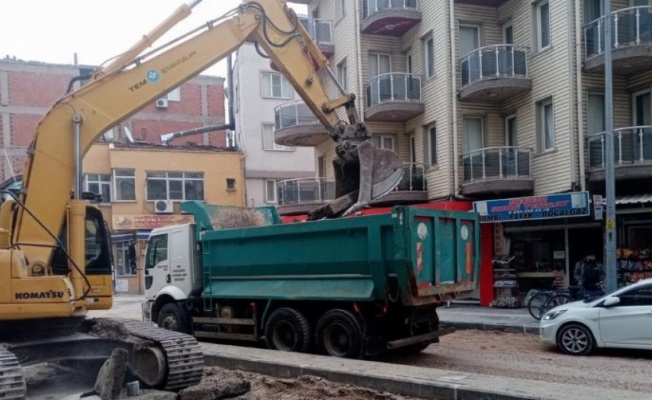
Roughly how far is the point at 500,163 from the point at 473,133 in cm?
236

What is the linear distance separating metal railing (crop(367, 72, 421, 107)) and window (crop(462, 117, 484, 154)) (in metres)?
2.28

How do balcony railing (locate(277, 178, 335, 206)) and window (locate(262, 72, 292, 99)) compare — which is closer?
balcony railing (locate(277, 178, 335, 206))

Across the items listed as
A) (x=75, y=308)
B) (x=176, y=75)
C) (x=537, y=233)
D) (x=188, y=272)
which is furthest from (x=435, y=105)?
(x=75, y=308)

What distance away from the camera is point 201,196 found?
39250mm

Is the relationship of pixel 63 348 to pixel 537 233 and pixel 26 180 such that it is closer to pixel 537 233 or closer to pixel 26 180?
pixel 26 180

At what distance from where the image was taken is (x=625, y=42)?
1838 cm

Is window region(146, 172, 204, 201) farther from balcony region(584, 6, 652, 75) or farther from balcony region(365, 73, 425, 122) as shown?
balcony region(584, 6, 652, 75)

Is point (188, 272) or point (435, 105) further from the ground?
point (435, 105)

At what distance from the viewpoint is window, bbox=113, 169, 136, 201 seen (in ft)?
121

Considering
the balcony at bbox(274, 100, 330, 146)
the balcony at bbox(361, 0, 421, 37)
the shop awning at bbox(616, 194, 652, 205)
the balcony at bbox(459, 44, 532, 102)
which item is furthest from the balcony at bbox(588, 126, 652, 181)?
the balcony at bbox(274, 100, 330, 146)

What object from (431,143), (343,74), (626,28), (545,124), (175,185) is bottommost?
(175,185)

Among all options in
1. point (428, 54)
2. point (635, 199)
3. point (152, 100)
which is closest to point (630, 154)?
point (635, 199)

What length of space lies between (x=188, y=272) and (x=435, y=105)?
12717 millimetres

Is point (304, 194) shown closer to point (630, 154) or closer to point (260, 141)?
point (260, 141)
